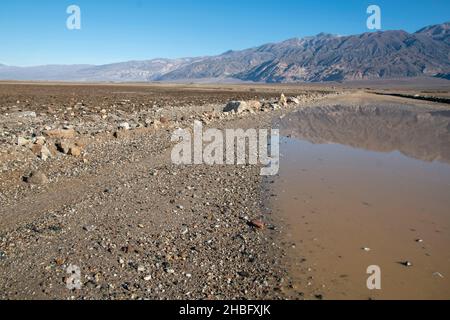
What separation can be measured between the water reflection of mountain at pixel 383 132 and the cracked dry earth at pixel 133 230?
6818mm

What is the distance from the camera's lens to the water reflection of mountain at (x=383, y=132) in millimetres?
14058

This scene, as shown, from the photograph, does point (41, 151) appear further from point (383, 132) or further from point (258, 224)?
point (383, 132)

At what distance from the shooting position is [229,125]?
708 inches

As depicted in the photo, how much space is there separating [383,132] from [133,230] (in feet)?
48.7

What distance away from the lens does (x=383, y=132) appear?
58.7ft

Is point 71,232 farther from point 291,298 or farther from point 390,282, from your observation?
point 390,282

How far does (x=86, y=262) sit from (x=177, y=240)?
1.28 metres
